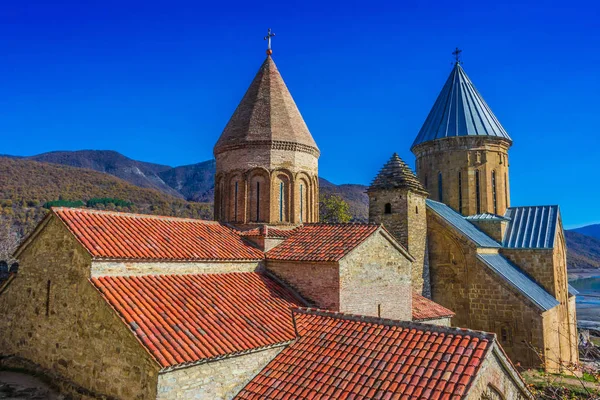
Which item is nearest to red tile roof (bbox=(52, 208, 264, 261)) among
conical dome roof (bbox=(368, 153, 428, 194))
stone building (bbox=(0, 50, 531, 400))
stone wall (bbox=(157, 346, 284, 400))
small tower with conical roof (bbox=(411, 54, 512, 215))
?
stone building (bbox=(0, 50, 531, 400))

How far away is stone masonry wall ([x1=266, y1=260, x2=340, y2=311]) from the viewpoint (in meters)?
9.60

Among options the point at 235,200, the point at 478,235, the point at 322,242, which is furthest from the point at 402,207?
the point at 235,200

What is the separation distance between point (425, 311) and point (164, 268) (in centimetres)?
806

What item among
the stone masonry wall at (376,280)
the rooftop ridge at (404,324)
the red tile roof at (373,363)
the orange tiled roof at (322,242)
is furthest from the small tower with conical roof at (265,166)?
A: the red tile roof at (373,363)

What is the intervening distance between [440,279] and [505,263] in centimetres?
267

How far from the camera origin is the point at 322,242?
1070 centimetres

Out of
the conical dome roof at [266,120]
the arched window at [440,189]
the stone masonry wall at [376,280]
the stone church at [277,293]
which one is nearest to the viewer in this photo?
the stone church at [277,293]

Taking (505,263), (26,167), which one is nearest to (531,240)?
(505,263)

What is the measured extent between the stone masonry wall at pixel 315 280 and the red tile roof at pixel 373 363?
150 cm

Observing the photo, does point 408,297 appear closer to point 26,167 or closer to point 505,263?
point 505,263

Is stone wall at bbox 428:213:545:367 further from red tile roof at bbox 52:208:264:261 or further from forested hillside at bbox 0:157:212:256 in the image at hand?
forested hillside at bbox 0:157:212:256

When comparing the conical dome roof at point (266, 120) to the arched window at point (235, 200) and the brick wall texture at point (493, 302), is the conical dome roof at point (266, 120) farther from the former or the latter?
the brick wall texture at point (493, 302)

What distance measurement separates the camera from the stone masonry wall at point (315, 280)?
9.60 m

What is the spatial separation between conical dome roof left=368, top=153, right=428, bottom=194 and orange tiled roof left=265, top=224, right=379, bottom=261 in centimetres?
455
